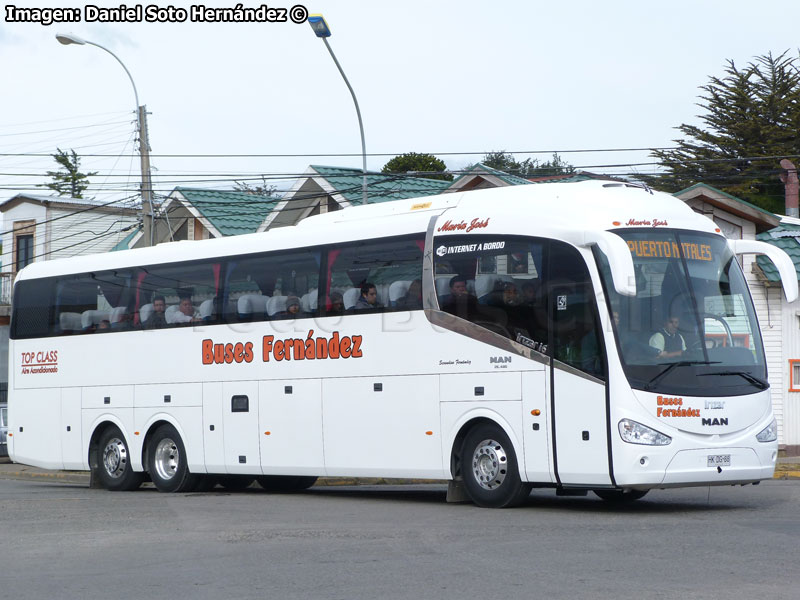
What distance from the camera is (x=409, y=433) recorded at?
1567 cm

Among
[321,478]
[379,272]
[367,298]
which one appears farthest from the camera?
[321,478]

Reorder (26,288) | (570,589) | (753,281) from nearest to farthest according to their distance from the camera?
(570,589) < (26,288) < (753,281)

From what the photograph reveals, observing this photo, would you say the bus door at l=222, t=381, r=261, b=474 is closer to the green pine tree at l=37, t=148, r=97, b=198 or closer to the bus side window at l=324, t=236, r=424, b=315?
the bus side window at l=324, t=236, r=424, b=315

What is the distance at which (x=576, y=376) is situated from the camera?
13617mm

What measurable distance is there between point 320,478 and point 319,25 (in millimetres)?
9171

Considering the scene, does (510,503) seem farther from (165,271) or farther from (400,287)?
(165,271)

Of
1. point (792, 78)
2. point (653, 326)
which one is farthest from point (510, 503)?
point (792, 78)

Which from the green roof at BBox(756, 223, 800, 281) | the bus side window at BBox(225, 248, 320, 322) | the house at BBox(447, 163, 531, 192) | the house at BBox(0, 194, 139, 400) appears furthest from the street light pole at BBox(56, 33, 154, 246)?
the house at BBox(0, 194, 139, 400)

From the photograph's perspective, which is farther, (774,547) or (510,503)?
(510,503)

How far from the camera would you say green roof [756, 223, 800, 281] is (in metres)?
27.9

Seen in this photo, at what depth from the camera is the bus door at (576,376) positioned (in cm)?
1335

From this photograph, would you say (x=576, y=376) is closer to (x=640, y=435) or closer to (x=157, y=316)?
(x=640, y=435)

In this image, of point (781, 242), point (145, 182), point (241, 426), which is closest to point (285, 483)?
point (241, 426)

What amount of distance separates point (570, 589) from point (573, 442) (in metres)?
5.04
